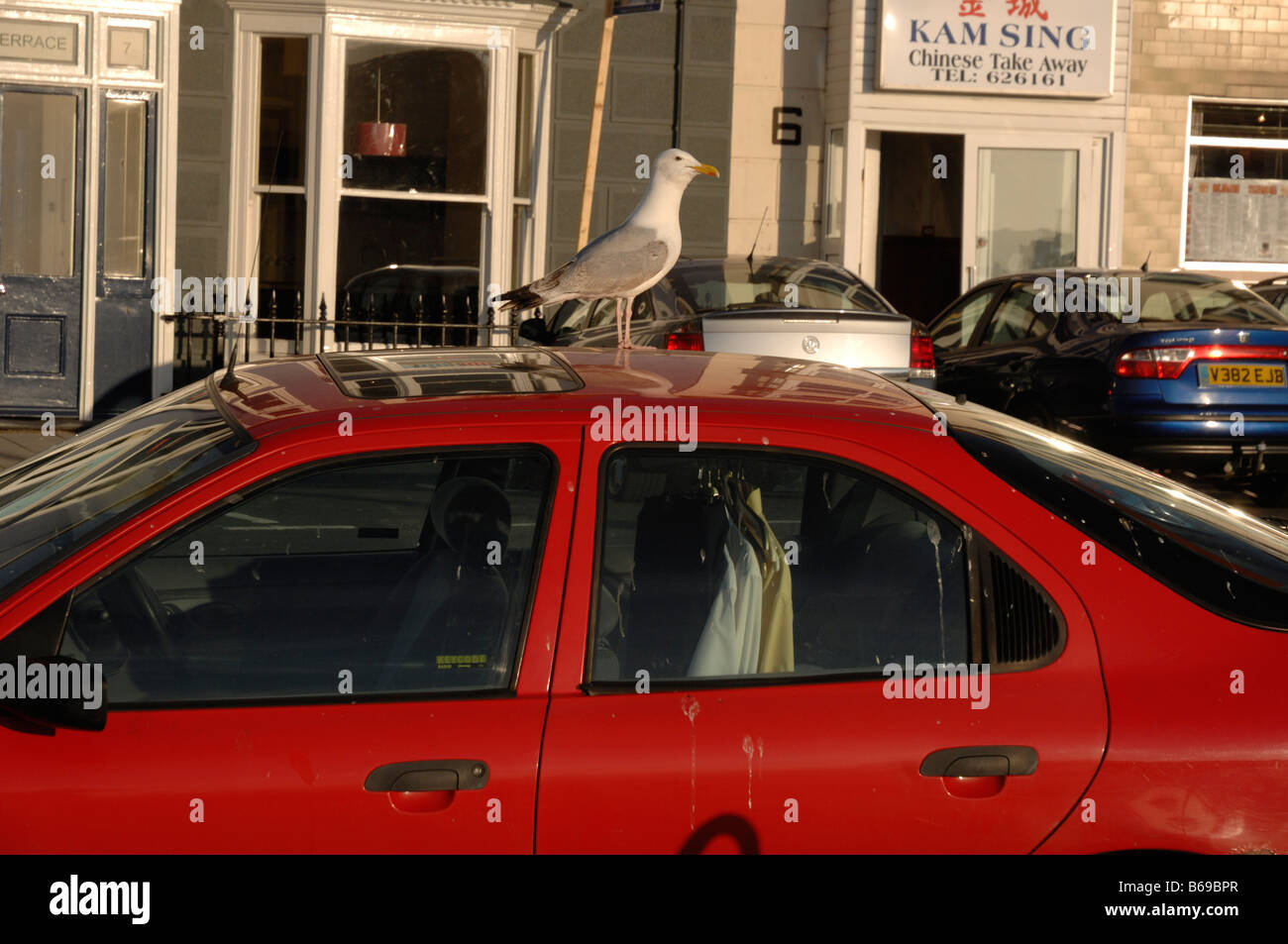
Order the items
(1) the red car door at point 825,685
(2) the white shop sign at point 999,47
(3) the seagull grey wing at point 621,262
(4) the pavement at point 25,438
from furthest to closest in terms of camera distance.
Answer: (2) the white shop sign at point 999,47 < (4) the pavement at point 25,438 < (3) the seagull grey wing at point 621,262 < (1) the red car door at point 825,685

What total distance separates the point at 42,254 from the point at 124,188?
2.67 ft

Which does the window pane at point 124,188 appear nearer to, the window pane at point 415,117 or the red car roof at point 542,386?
the window pane at point 415,117

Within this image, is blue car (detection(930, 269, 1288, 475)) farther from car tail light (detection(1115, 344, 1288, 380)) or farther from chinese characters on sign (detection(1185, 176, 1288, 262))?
chinese characters on sign (detection(1185, 176, 1288, 262))

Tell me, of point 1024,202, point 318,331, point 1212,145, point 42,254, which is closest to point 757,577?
point 318,331

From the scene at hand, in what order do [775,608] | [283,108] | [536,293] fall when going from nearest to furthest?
[775,608] → [536,293] → [283,108]

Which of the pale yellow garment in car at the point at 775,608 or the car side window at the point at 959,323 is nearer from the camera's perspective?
the pale yellow garment in car at the point at 775,608

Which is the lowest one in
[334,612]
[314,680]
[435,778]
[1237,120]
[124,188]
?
[435,778]

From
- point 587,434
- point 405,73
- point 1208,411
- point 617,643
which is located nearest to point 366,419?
point 587,434

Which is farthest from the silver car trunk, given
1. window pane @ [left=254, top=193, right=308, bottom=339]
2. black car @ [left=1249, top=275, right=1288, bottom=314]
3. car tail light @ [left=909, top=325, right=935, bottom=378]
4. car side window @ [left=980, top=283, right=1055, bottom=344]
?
black car @ [left=1249, top=275, right=1288, bottom=314]

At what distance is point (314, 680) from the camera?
3.09 m

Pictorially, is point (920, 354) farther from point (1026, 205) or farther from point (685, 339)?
point (1026, 205)

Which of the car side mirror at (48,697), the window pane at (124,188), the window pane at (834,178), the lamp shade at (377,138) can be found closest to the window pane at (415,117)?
the lamp shade at (377,138)

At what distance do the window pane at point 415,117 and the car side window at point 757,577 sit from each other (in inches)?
421

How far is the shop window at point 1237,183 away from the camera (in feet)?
56.7
